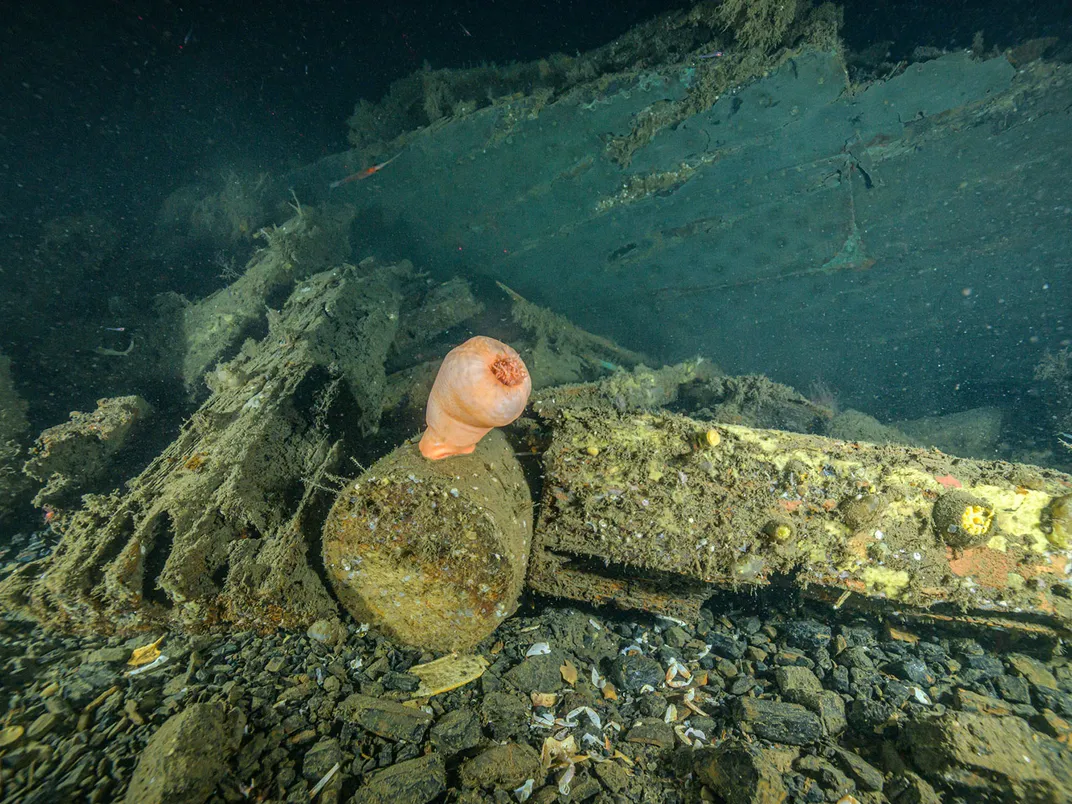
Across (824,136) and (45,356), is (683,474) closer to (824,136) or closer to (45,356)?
(824,136)

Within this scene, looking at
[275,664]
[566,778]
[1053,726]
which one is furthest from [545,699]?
[1053,726]

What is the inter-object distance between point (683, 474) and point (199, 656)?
3287 millimetres

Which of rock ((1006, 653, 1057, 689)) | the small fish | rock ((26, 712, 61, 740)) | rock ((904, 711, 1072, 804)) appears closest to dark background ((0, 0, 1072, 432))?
the small fish

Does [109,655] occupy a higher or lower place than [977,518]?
lower

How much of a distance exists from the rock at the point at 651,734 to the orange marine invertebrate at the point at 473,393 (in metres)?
1.97

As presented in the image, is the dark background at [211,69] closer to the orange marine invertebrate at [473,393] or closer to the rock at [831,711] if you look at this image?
the orange marine invertebrate at [473,393]

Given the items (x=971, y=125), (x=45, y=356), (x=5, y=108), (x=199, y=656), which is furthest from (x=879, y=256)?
(x=5, y=108)

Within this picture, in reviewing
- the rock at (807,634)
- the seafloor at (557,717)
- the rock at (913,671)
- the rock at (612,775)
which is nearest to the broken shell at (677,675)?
the seafloor at (557,717)

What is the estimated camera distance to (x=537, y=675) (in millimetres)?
2770

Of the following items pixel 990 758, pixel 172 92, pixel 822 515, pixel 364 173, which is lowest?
pixel 990 758

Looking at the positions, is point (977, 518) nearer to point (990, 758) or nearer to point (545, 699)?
point (990, 758)

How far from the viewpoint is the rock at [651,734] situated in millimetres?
2447

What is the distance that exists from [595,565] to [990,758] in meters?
2.18

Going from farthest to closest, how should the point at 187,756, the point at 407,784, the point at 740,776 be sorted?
1. the point at 740,776
2. the point at 407,784
3. the point at 187,756
